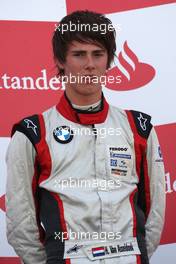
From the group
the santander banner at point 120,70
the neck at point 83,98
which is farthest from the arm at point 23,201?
the santander banner at point 120,70

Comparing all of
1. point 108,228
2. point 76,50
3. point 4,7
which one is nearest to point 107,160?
point 108,228

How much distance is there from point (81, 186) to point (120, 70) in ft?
2.91

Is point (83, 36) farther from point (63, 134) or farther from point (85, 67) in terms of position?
point (63, 134)

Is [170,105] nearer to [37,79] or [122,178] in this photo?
[37,79]

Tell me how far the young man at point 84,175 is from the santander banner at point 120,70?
1.85 ft

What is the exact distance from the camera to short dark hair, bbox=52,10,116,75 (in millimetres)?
1843

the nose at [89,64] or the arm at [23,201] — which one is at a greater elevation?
the nose at [89,64]

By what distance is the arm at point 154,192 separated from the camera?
1908 mm

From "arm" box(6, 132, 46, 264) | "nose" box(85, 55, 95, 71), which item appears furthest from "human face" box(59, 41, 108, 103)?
"arm" box(6, 132, 46, 264)

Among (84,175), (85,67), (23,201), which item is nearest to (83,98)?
(85,67)

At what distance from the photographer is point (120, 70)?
8.28ft

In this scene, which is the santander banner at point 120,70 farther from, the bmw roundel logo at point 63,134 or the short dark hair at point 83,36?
the bmw roundel logo at point 63,134

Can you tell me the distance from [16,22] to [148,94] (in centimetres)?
60

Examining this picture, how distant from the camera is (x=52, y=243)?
1.74m
